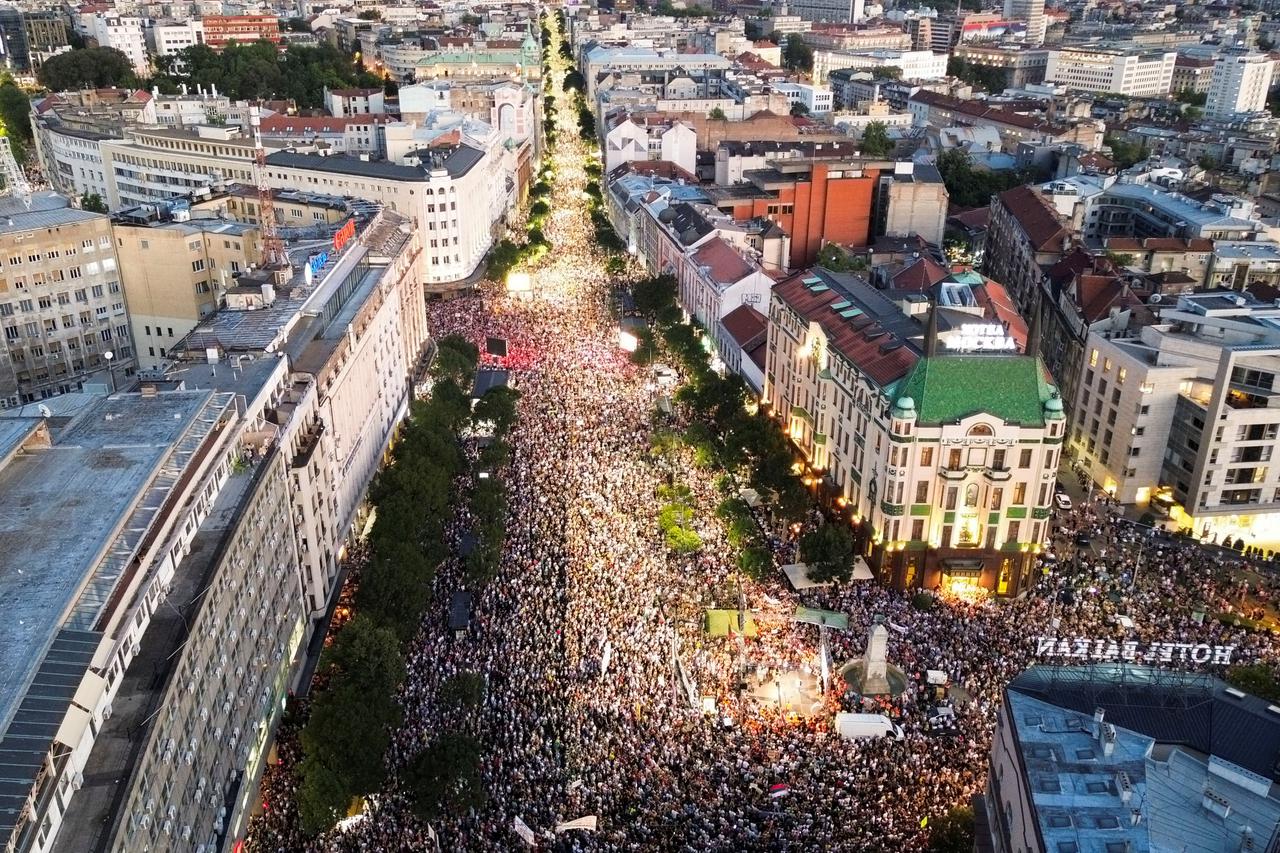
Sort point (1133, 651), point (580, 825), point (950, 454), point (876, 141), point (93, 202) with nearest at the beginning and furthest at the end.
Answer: point (580, 825), point (1133, 651), point (950, 454), point (93, 202), point (876, 141)

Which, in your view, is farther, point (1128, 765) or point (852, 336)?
point (852, 336)

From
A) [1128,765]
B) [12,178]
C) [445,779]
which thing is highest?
[12,178]

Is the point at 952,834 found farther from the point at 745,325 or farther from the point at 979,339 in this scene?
the point at 745,325

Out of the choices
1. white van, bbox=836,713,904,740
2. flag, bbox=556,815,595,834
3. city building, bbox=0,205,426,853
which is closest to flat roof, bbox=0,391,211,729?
city building, bbox=0,205,426,853

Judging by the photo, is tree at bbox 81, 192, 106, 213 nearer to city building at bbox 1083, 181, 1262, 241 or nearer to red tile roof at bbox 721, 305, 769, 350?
red tile roof at bbox 721, 305, 769, 350

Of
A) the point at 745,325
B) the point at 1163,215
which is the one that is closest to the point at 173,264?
the point at 745,325

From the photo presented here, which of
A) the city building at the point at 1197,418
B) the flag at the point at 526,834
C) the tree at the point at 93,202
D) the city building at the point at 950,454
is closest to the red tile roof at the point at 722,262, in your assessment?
the city building at the point at 950,454

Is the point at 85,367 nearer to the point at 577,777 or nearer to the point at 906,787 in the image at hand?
the point at 577,777

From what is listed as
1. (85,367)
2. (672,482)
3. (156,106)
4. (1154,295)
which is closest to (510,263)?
(85,367)
